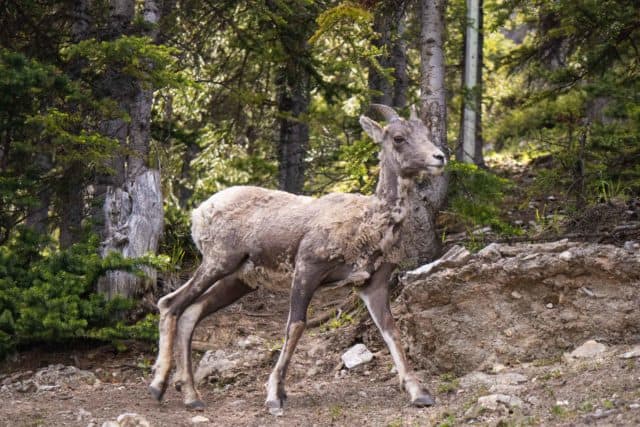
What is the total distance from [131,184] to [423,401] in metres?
5.75

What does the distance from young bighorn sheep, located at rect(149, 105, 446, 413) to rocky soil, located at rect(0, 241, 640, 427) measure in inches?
19.9

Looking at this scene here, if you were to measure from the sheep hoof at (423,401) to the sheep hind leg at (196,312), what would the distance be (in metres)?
2.43

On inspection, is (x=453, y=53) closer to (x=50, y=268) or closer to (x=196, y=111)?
(x=196, y=111)

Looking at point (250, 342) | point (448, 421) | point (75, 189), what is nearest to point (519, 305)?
point (448, 421)

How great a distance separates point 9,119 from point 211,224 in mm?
3423

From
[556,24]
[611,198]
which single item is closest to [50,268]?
[611,198]

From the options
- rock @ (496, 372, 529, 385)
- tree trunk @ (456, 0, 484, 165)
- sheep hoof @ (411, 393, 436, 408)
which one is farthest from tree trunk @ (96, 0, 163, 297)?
tree trunk @ (456, 0, 484, 165)

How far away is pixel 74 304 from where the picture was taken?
33.5 feet

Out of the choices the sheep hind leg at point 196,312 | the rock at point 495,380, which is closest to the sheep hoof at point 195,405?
the sheep hind leg at point 196,312

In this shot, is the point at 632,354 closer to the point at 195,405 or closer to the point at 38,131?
the point at 195,405

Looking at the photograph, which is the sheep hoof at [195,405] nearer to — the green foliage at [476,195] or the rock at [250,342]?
the rock at [250,342]

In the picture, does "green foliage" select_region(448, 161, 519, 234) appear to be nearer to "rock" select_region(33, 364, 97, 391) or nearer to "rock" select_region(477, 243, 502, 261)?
"rock" select_region(477, 243, 502, 261)

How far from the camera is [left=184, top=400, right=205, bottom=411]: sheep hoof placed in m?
8.62

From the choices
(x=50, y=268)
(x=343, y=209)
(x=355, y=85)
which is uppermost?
(x=355, y=85)
